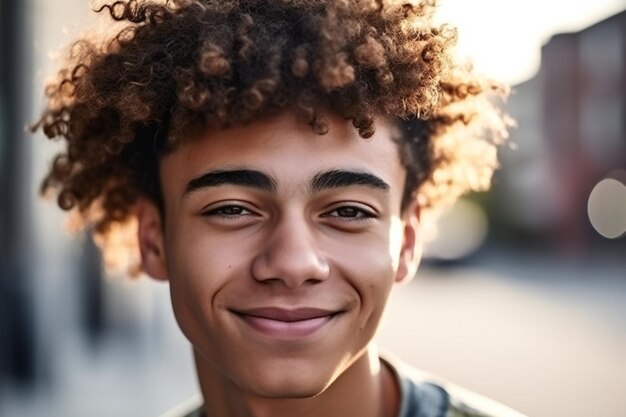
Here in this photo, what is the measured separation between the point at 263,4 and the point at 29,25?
6.42 meters

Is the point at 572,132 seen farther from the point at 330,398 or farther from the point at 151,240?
the point at 330,398

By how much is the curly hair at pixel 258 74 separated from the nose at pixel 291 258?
27cm

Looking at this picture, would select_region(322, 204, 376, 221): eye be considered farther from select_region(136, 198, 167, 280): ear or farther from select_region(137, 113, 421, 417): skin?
select_region(136, 198, 167, 280): ear

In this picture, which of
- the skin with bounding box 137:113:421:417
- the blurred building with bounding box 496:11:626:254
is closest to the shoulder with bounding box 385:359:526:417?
the skin with bounding box 137:113:421:417

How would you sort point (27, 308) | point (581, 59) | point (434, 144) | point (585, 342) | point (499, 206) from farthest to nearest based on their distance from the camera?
point (499, 206) < point (581, 59) < point (585, 342) < point (27, 308) < point (434, 144)

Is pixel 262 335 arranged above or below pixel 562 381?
above

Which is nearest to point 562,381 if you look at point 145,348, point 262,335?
point 145,348

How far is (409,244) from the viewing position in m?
3.12

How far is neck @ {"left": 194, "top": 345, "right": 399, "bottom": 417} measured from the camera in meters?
2.89

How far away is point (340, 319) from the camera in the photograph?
2.73 m

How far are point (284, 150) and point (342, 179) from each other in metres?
0.17

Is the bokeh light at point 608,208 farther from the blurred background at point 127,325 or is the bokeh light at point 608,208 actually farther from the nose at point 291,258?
the nose at point 291,258

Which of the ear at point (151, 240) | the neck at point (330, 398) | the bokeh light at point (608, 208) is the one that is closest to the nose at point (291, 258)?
the neck at point (330, 398)

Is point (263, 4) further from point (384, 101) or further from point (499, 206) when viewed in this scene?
point (499, 206)
